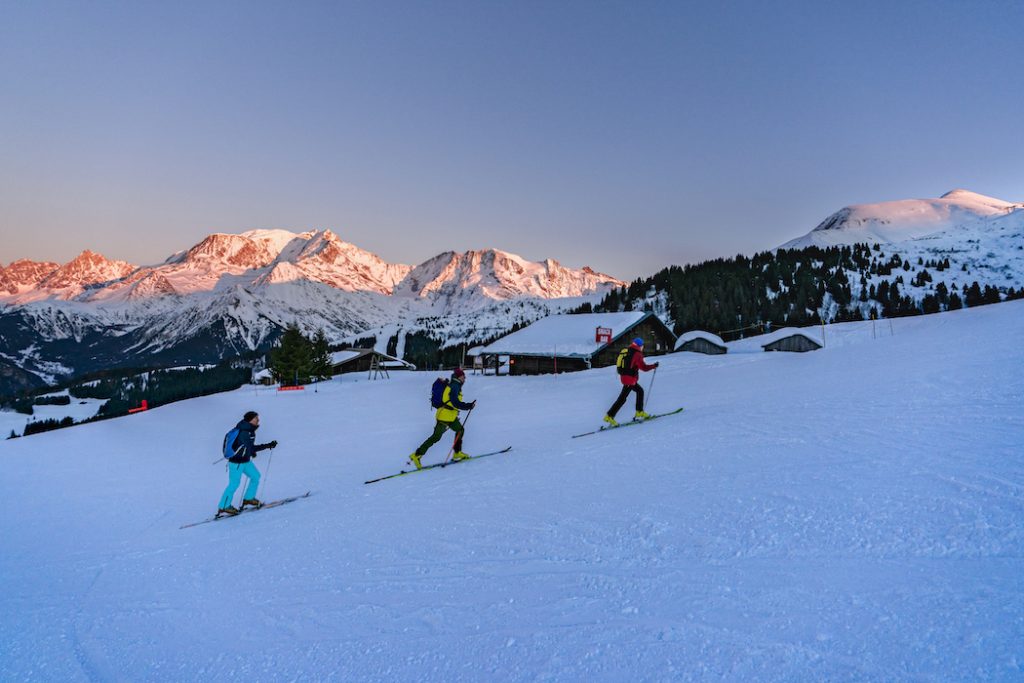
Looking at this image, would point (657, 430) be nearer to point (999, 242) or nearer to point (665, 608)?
point (665, 608)

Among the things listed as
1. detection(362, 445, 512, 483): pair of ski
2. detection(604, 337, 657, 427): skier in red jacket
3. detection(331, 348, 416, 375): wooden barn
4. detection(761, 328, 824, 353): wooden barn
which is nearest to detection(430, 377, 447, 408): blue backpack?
detection(362, 445, 512, 483): pair of ski

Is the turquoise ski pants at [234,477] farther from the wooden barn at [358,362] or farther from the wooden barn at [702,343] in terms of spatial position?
the wooden barn at [358,362]

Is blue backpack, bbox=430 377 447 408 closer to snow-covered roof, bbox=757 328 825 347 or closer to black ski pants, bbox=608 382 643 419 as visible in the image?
black ski pants, bbox=608 382 643 419

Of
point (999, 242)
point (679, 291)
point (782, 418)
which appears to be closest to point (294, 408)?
point (782, 418)

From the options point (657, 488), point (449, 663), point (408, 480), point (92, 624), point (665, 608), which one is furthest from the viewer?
point (408, 480)

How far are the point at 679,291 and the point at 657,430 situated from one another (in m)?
78.9

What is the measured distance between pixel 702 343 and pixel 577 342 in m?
12.4

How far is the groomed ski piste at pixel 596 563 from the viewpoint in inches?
135

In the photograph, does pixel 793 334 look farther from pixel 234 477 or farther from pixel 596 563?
pixel 234 477

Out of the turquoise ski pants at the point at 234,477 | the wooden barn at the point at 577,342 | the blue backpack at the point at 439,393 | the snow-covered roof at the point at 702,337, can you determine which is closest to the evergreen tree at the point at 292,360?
the wooden barn at the point at 577,342

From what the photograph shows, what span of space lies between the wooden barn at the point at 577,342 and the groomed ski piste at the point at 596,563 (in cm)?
3172

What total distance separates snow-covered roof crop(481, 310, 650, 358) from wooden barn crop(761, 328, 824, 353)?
12.2 metres

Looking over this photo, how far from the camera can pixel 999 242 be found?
9450cm

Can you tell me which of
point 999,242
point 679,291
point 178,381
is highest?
point 999,242
